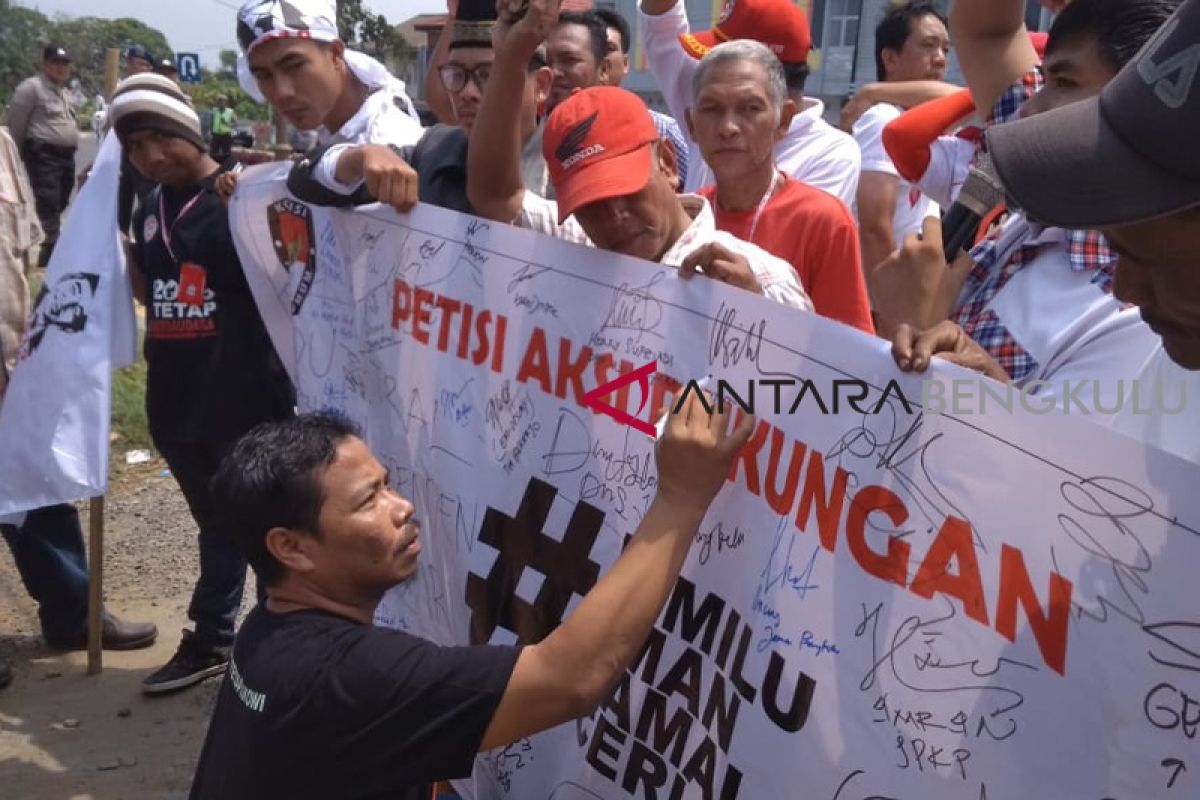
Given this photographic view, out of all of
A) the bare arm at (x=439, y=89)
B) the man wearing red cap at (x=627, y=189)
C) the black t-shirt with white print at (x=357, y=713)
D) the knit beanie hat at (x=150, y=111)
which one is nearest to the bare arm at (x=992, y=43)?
the man wearing red cap at (x=627, y=189)

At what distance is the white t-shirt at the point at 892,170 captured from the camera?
3617mm

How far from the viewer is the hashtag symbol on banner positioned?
2.09 metres

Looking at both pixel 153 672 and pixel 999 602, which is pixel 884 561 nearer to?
pixel 999 602

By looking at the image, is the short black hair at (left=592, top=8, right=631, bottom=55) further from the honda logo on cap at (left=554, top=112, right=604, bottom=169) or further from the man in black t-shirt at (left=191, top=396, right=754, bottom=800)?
the man in black t-shirt at (left=191, top=396, right=754, bottom=800)

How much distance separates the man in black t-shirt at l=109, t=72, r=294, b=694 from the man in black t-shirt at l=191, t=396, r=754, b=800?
187 cm

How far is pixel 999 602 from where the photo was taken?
56.1 inches

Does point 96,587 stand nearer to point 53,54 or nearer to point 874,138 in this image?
point 874,138

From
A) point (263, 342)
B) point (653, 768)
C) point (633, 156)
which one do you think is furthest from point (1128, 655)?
point (263, 342)

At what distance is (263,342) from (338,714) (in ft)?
7.28

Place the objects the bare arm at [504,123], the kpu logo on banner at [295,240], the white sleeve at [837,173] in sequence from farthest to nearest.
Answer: the white sleeve at [837,173]
the kpu logo on banner at [295,240]
the bare arm at [504,123]

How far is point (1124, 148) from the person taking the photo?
107cm

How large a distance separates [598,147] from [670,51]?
5.56 feet

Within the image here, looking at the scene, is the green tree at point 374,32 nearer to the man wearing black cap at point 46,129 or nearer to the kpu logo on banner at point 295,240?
the man wearing black cap at point 46,129

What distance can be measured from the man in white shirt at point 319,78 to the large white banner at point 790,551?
0.65 metres
